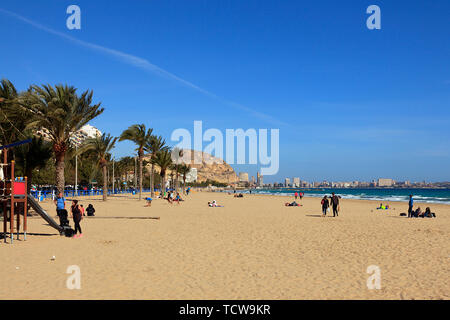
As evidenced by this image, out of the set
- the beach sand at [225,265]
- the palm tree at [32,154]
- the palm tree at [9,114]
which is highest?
the palm tree at [9,114]

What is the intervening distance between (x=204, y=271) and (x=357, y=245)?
22.3ft

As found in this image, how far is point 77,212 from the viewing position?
14625mm

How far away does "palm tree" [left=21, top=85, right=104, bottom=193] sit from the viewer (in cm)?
2188

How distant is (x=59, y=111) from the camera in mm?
21578

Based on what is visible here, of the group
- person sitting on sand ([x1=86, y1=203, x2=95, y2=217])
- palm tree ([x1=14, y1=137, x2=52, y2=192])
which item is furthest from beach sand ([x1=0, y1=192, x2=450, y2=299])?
Result: palm tree ([x1=14, y1=137, x2=52, y2=192])

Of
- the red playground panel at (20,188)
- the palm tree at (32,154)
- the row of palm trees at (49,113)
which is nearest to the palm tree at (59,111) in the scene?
the row of palm trees at (49,113)

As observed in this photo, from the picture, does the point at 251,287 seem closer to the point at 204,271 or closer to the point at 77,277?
the point at 204,271

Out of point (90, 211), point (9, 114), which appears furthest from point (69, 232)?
point (9, 114)

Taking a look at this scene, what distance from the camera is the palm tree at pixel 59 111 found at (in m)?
21.9

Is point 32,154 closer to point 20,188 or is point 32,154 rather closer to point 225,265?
point 20,188

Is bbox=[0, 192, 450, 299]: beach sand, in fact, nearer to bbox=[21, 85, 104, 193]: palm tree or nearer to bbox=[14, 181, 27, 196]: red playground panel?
bbox=[14, 181, 27, 196]: red playground panel

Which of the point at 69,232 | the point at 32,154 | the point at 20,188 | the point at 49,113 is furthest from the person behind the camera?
the point at 32,154

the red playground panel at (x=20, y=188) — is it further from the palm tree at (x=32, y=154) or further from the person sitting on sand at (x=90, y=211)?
the palm tree at (x=32, y=154)
